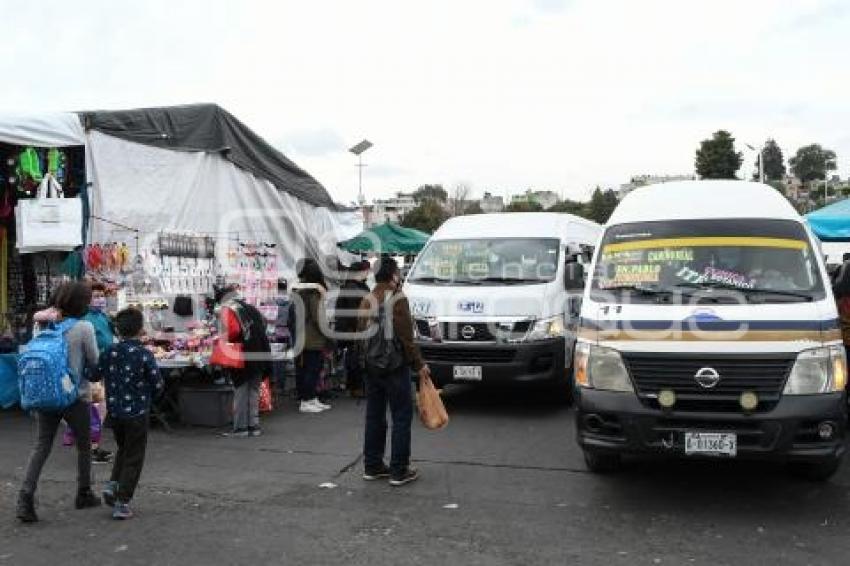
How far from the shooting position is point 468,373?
8.97m

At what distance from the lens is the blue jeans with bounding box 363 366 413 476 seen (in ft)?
20.9

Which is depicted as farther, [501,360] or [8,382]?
[8,382]

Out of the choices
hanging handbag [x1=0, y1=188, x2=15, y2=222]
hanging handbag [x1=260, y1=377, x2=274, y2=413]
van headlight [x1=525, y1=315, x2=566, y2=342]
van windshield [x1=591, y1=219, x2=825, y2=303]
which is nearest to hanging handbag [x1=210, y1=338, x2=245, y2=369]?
hanging handbag [x1=260, y1=377, x2=274, y2=413]

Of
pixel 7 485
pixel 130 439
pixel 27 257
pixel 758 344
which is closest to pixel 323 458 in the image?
pixel 130 439

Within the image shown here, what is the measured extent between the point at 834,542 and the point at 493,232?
598cm

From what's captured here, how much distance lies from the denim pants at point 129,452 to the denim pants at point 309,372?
160 inches

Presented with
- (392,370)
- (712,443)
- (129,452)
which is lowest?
(129,452)

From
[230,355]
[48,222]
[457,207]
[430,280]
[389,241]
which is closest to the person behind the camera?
[230,355]

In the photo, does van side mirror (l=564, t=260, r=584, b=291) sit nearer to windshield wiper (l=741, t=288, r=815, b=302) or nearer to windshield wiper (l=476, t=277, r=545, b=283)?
windshield wiper (l=476, t=277, r=545, b=283)

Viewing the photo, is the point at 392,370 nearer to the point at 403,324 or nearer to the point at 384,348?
the point at 384,348

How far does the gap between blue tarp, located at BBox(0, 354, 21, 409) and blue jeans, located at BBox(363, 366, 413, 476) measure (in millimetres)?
5240

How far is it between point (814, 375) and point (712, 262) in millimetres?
1269

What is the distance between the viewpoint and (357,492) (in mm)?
6230

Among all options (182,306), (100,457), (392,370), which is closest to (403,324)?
(392,370)
